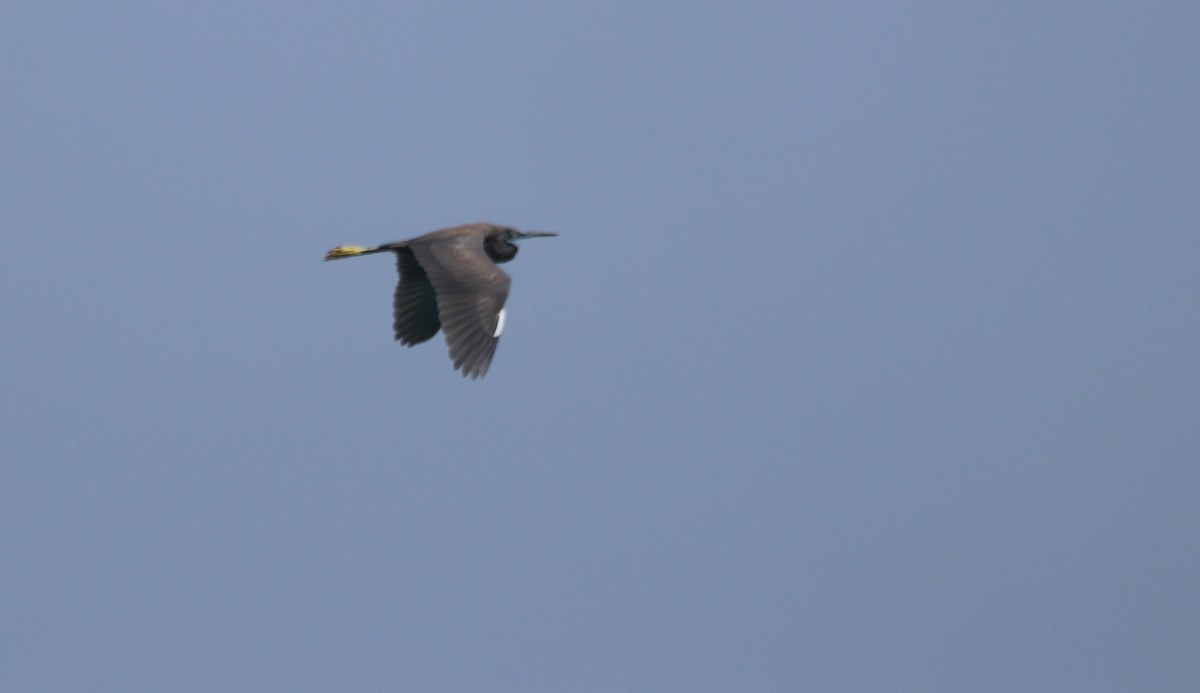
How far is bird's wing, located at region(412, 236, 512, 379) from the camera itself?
82.6 feet

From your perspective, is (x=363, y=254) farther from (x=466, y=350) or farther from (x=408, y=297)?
(x=466, y=350)

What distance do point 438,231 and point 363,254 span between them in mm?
991

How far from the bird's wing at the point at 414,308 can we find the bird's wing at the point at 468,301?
39.4 inches

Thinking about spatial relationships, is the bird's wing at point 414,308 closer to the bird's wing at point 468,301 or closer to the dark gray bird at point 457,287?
the dark gray bird at point 457,287

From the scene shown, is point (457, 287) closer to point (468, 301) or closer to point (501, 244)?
point (468, 301)

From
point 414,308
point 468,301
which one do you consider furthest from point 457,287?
point 414,308

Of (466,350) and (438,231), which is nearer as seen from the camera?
(466,350)

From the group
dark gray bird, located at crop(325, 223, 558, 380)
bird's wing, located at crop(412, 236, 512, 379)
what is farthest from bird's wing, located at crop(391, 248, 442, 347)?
bird's wing, located at crop(412, 236, 512, 379)

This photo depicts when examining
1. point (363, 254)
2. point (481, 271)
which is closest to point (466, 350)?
point (481, 271)

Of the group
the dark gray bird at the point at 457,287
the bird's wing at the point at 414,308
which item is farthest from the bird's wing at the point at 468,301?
the bird's wing at the point at 414,308

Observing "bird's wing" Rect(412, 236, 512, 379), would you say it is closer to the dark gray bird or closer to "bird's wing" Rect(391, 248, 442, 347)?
the dark gray bird

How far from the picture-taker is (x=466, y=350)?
82.7 ft

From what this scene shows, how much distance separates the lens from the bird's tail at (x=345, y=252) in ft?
89.5

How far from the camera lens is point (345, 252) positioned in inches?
1083
